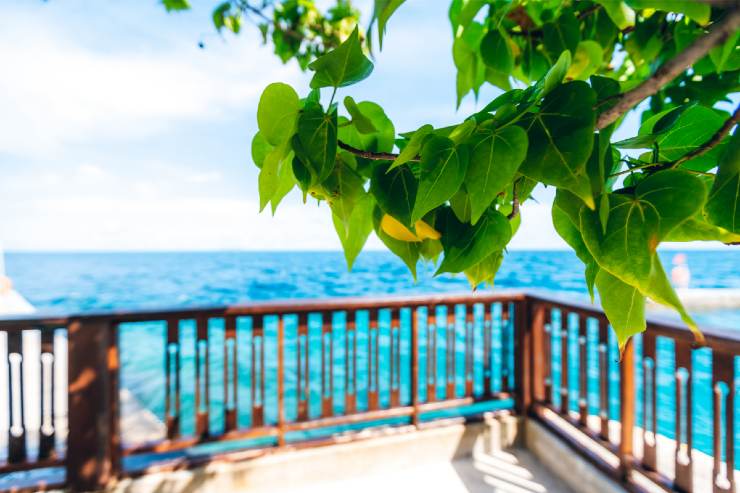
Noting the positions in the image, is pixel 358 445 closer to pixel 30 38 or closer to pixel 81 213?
pixel 30 38

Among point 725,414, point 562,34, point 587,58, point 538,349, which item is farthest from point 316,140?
point 538,349

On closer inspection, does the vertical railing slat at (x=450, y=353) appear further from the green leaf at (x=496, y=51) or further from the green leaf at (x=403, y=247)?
the green leaf at (x=403, y=247)

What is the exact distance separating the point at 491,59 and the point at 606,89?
42cm

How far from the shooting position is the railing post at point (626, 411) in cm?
205

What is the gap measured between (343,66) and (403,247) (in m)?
0.15

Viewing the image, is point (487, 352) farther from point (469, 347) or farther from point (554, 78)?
point (554, 78)

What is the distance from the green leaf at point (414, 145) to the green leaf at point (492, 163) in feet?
0.12

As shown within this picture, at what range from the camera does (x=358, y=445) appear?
251cm

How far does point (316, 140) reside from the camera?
0.25m

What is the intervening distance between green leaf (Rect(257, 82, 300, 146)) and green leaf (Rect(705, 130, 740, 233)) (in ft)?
0.86

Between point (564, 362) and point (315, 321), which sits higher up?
point (564, 362)

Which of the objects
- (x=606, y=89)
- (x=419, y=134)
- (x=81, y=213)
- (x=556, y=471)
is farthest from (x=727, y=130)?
(x=81, y=213)

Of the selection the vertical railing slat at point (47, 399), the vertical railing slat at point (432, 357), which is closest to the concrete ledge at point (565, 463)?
the vertical railing slat at point (432, 357)

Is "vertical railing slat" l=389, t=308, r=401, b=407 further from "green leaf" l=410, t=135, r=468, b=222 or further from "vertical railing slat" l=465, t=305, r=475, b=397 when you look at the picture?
"green leaf" l=410, t=135, r=468, b=222
